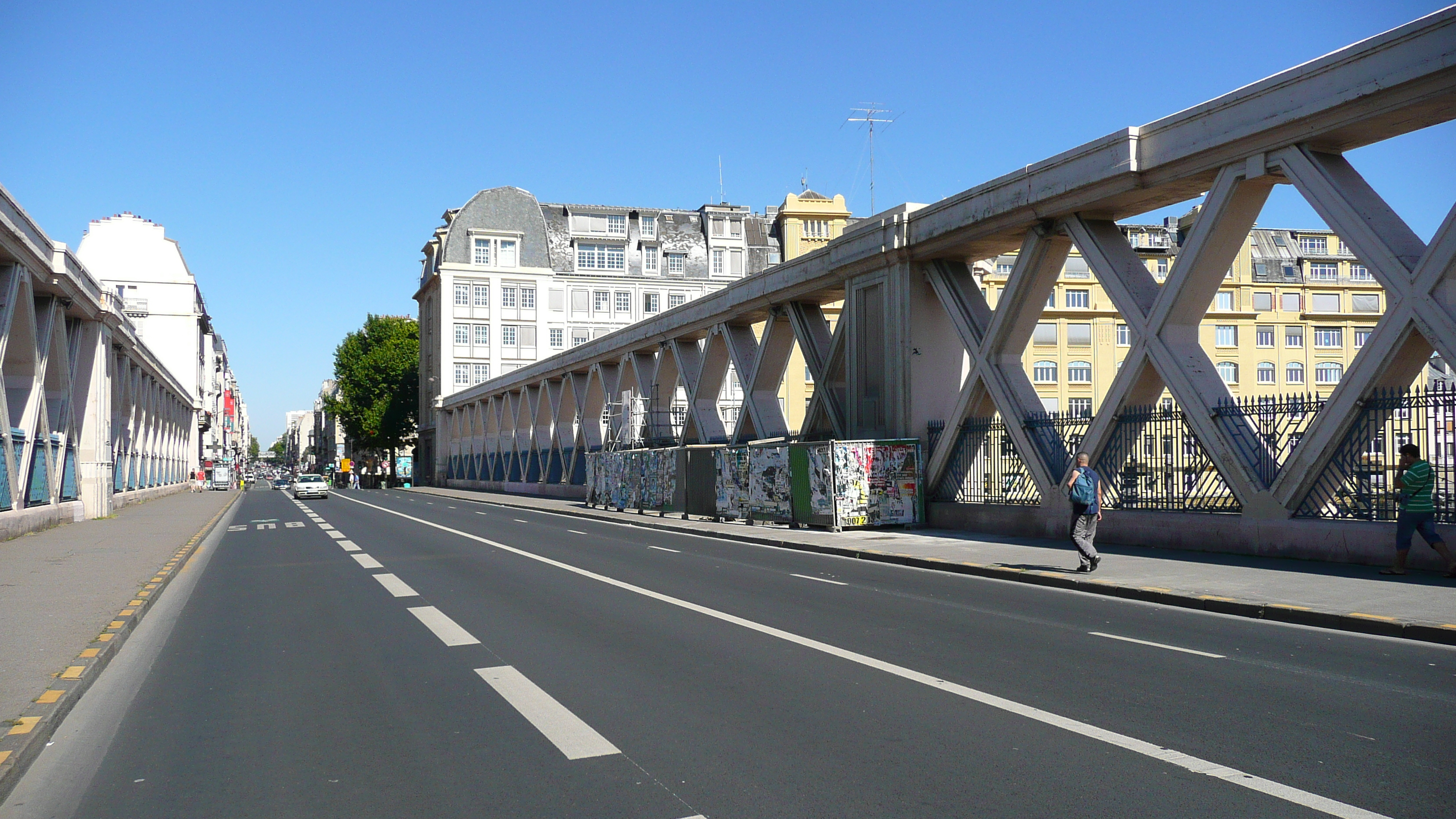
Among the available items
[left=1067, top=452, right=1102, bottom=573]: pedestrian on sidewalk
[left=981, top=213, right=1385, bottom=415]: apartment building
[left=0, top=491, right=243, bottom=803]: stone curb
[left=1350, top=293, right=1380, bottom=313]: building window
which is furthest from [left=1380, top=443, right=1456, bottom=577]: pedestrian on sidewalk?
[left=1350, top=293, right=1380, bottom=313]: building window

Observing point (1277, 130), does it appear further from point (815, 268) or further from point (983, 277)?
point (983, 277)

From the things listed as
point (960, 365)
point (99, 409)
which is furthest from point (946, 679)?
point (99, 409)

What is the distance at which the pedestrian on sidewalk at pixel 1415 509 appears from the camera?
1223cm

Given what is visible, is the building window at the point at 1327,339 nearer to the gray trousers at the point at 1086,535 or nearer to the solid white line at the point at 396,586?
the gray trousers at the point at 1086,535

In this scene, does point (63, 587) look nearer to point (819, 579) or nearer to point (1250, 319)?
point (819, 579)

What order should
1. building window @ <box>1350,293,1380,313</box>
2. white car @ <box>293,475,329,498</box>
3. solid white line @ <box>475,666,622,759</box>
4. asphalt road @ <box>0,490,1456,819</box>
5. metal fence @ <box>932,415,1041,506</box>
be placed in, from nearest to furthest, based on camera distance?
asphalt road @ <box>0,490,1456,819</box> → solid white line @ <box>475,666,622,759</box> → metal fence @ <box>932,415,1041,506</box> → white car @ <box>293,475,329,498</box> → building window @ <box>1350,293,1380,313</box>

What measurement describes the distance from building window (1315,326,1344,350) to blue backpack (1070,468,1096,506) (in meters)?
49.3

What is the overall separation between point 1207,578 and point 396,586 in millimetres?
10474

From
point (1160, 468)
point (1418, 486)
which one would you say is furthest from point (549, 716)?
point (1160, 468)

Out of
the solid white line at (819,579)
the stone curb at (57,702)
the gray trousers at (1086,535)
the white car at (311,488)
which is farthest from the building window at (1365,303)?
the stone curb at (57,702)

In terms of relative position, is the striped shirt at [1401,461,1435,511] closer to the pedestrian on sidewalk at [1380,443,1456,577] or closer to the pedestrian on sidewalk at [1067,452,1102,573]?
the pedestrian on sidewalk at [1380,443,1456,577]

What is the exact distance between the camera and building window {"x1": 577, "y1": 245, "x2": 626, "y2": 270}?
86.7m

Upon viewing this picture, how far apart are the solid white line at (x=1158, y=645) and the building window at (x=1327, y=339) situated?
5420cm

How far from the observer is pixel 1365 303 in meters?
60.2
